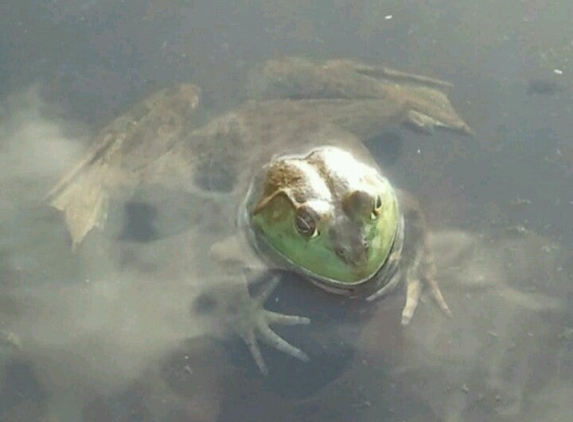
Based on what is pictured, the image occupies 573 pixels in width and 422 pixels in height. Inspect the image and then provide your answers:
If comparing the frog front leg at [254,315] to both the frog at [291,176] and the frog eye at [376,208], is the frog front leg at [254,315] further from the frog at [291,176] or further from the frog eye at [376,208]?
the frog eye at [376,208]

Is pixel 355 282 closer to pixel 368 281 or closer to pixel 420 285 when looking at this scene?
pixel 368 281

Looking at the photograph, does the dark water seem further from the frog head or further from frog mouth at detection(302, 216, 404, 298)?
the frog head

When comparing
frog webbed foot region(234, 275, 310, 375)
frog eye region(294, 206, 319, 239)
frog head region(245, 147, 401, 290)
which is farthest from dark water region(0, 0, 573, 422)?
frog eye region(294, 206, 319, 239)

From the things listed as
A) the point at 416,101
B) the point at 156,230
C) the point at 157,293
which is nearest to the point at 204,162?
the point at 156,230

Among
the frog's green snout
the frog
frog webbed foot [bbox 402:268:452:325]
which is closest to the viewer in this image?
the frog's green snout

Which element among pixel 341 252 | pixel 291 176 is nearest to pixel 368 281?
pixel 341 252

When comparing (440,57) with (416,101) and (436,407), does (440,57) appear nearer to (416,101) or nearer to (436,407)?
(416,101)
